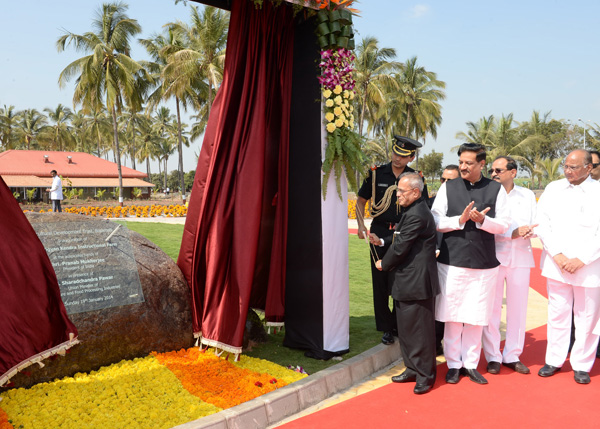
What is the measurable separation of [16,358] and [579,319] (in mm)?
4408

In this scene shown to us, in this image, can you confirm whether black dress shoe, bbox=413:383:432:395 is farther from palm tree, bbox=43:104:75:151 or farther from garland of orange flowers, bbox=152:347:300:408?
palm tree, bbox=43:104:75:151

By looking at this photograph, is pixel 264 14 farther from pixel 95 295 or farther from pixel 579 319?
pixel 579 319

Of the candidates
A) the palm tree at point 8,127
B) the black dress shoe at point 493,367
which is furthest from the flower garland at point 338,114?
the palm tree at point 8,127

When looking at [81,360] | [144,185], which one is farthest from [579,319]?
[144,185]

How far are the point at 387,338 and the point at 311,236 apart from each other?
1318 millimetres

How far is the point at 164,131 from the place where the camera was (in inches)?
2493

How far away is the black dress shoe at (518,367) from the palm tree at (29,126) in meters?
51.4

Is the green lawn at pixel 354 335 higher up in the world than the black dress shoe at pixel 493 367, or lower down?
→ higher up

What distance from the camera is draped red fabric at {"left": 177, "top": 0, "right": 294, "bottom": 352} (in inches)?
153

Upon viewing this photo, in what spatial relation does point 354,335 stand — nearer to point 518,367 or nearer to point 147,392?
point 518,367

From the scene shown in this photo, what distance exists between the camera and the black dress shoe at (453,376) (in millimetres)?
3788

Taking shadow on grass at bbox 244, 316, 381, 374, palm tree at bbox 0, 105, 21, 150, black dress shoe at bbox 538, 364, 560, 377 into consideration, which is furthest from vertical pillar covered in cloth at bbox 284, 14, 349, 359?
palm tree at bbox 0, 105, 21, 150

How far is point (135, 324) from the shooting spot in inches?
148

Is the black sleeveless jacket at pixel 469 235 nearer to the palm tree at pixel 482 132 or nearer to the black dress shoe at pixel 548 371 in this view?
the black dress shoe at pixel 548 371
